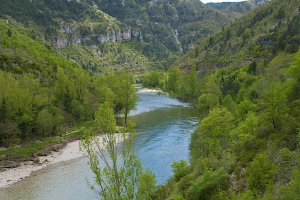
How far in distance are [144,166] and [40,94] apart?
3502cm

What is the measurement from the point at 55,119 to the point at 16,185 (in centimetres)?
2829

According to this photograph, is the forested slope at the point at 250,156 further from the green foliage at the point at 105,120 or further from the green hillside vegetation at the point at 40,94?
the green hillside vegetation at the point at 40,94

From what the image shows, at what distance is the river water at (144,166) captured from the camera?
42.5 m

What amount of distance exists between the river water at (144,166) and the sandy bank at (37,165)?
1.48 m

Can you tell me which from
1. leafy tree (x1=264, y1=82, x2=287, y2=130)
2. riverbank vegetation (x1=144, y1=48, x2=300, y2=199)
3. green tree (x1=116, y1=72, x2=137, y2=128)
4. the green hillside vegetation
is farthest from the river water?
leafy tree (x1=264, y1=82, x2=287, y2=130)

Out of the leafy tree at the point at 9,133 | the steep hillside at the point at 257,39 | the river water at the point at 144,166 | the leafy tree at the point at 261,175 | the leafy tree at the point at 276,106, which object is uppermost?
the steep hillside at the point at 257,39

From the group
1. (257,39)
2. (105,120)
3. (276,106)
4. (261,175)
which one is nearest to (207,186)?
(261,175)

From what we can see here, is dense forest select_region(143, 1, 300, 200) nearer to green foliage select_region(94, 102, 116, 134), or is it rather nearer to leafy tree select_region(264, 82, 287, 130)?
leafy tree select_region(264, 82, 287, 130)

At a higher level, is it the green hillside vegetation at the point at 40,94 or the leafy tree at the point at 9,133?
the green hillside vegetation at the point at 40,94

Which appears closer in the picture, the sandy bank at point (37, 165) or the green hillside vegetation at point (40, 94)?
the sandy bank at point (37, 165)

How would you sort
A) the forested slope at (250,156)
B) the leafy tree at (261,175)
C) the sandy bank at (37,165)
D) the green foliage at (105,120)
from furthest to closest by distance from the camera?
1. the sandy bank at (37,165)
2. the leafy tree at (261,175)
3. the forested slope at (250,156)
4. the green foliage at (105,120)

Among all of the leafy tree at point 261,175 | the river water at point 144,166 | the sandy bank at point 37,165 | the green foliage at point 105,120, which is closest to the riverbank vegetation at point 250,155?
the leafy tree at point 261,175

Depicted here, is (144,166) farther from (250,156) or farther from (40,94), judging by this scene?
(40,94)

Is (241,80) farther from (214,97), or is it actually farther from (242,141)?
(242,141)
